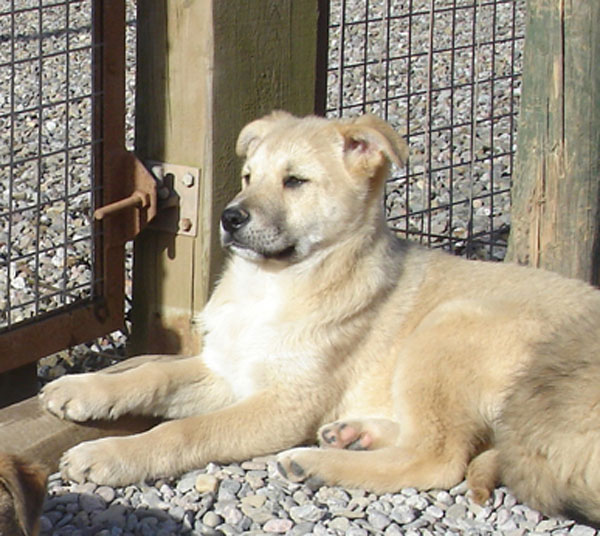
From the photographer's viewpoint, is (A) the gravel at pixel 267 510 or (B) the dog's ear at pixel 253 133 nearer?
(A) the gravel at pixel 267 510

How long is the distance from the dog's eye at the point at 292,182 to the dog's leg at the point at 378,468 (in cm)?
111

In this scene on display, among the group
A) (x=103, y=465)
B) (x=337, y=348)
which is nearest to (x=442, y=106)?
(x=337, y=348)

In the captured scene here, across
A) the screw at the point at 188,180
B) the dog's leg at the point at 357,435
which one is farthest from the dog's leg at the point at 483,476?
the screw at the point at 188,180

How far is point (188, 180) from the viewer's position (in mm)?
5199

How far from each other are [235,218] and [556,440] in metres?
1.56

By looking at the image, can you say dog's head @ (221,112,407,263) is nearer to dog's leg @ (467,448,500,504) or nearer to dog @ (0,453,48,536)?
dog's leg @ (467,448,500,504)

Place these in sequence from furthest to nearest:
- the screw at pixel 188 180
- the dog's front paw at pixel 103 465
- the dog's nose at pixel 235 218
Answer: the screw at pixel 188 180 → the dog's nose at pixel 235 218 → the dog's front paw at pixel 103 465

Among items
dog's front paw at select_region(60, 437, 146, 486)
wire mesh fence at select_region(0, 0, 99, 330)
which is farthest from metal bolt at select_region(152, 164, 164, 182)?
dog's front paw at select_region(60, 437, 146, 486)

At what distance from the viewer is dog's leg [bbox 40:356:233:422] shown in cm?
478

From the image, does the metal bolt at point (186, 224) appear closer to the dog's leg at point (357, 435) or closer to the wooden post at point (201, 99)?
the wooden post at point (201, 99)

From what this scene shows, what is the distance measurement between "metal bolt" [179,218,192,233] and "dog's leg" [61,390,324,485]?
2.94ft

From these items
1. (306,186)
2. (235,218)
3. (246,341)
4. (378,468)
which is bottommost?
(378,468)

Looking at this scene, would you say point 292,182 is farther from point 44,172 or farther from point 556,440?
point 44,172

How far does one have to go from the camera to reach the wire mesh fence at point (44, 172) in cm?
523
